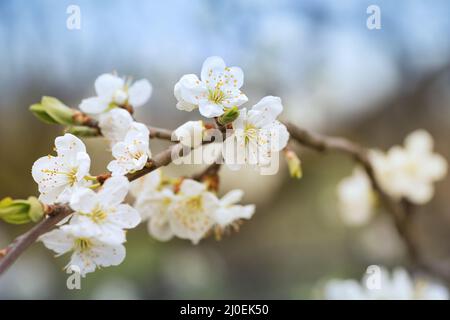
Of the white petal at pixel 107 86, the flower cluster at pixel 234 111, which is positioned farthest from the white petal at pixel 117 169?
the white petal at pixel 107 86

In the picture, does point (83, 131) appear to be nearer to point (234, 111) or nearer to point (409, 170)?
point (234, 111)

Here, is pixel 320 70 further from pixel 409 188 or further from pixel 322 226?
pixel 409 188

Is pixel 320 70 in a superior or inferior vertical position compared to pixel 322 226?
superior

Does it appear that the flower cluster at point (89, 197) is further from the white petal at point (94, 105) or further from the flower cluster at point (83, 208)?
the white petal at point (94, 105)

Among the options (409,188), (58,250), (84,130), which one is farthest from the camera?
(409,188)

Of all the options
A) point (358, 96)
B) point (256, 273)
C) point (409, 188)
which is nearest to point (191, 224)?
point (409, 188)

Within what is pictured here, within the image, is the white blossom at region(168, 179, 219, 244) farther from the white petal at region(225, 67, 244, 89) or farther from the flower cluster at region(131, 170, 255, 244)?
the white petal at region(225, 67, 244, 89)

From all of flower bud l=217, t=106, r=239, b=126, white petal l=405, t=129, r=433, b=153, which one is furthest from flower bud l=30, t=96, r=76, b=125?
white petal l=405, t=129, r=433, b=153

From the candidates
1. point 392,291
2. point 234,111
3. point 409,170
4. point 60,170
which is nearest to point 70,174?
point 60,170
